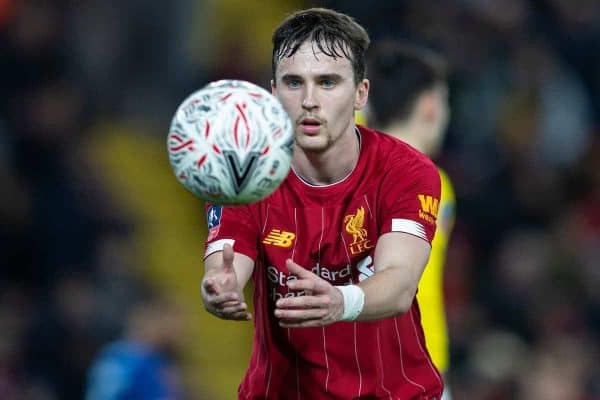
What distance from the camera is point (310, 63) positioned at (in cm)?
466

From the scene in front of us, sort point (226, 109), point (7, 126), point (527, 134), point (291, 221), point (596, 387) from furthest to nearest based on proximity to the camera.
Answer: point (527, 134)
point (7, 126)
point (596, 387)
point (291, 221)
point (226, 109)

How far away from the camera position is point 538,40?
1173 cm

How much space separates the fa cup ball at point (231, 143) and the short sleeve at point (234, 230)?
43 cm

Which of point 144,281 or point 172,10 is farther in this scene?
point 172,10

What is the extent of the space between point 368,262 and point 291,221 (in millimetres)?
347

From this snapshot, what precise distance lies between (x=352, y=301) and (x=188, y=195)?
776 cm

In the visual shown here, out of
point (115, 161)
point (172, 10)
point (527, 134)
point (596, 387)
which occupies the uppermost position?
point (172, 10)

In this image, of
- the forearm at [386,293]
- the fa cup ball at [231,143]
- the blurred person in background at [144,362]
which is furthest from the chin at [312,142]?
the blurred person in background at [144,362]

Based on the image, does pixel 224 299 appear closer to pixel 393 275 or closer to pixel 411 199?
pixel 393 275

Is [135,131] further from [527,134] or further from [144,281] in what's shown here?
[527,134]

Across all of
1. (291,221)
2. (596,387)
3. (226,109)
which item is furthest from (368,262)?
(596,387)

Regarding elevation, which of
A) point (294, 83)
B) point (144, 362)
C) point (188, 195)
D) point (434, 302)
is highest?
point (294, 83)

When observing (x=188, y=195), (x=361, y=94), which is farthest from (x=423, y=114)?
(x=188, y=195)

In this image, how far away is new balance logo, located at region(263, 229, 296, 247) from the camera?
4.84 m
